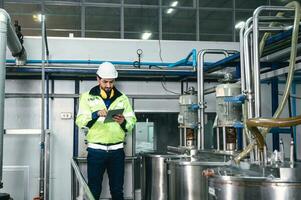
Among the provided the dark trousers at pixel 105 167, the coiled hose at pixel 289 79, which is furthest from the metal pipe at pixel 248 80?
the dark trousers at pixel 105 167

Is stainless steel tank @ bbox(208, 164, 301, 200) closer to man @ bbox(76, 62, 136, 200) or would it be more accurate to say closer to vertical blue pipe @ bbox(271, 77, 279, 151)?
vertical blue pipe @ bbox(271, 77, 279, 151)

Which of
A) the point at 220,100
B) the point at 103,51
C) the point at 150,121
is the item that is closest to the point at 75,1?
the point at 103,51

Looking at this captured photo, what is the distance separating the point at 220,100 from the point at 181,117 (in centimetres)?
91

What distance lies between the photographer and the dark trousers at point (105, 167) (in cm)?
352

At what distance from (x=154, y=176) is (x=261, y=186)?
2.16m

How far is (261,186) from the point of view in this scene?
5.43 ft

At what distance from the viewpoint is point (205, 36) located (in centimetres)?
1194

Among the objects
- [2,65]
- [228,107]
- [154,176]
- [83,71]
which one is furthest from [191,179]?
[83,71]

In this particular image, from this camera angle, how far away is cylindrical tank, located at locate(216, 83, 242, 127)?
9.33 ft

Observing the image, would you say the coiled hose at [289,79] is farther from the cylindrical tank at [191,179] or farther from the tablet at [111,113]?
the tablet at [111,113]

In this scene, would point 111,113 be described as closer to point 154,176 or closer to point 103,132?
point 103,132

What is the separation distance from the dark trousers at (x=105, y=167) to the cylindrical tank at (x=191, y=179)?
85 cm

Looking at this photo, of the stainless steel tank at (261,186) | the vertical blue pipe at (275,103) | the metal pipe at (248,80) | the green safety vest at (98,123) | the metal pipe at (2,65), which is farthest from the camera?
the green safety vest at (98,123)

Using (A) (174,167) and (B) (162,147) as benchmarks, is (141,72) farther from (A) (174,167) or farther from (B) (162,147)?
(A) (174,167)
